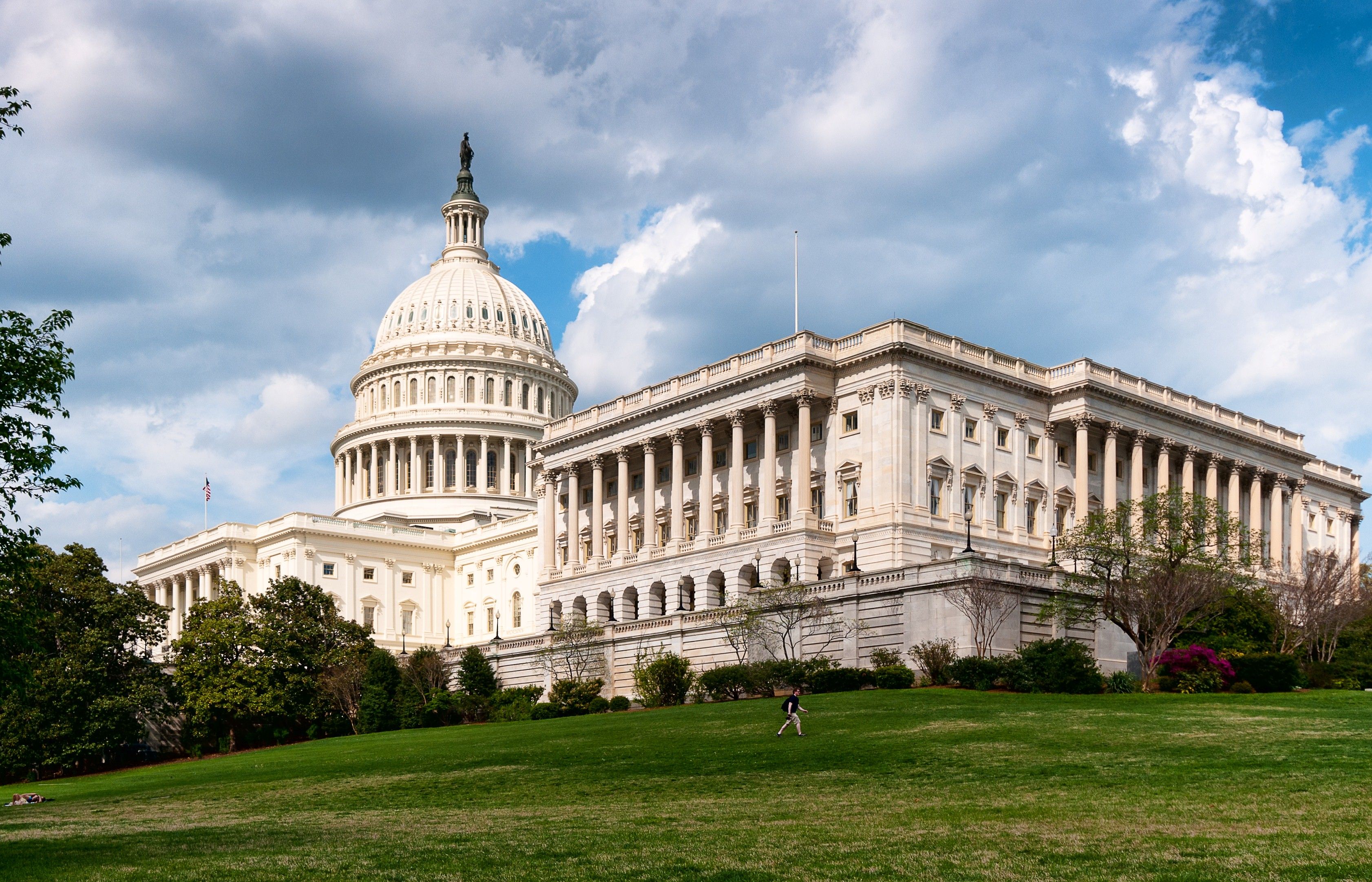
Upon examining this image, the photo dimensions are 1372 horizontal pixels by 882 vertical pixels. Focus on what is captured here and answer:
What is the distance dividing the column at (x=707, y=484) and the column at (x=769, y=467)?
3207 millimetres

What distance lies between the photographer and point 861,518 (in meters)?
83.5

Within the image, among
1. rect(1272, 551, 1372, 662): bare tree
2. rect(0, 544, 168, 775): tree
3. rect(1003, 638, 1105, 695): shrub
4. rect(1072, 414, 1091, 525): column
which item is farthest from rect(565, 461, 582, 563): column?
rect(1003, 638, 1105, 695): shrub

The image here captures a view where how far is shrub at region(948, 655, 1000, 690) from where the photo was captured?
5716 cm

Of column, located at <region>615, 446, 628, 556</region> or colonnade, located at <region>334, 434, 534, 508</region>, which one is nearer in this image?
column, located at <region>615, 446, 628, 556</region>

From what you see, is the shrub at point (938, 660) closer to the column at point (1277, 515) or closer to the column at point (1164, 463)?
the column at point (1164, 463)

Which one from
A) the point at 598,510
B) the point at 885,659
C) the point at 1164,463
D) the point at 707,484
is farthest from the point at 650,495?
the point at 885,659

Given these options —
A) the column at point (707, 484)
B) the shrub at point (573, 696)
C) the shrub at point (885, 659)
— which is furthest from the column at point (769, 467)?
the shrub at point (885, 659)

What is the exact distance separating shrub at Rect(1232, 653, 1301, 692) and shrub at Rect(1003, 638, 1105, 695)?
627 cm

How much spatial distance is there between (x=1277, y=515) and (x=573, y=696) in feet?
187

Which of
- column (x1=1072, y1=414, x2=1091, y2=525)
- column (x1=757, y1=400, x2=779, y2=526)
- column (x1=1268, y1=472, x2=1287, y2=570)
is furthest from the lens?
column (x1=1268, y1=472, x2=1287, y2=570)

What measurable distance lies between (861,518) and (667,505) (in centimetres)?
1850

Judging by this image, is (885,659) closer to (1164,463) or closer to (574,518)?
(1164,463)

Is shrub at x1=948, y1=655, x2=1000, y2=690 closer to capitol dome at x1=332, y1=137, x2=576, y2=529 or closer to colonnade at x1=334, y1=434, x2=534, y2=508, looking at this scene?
capitol dome at x1=332, y1=137, x2=576, y2=529

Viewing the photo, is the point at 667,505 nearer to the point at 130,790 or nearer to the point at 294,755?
the point at 294,755
